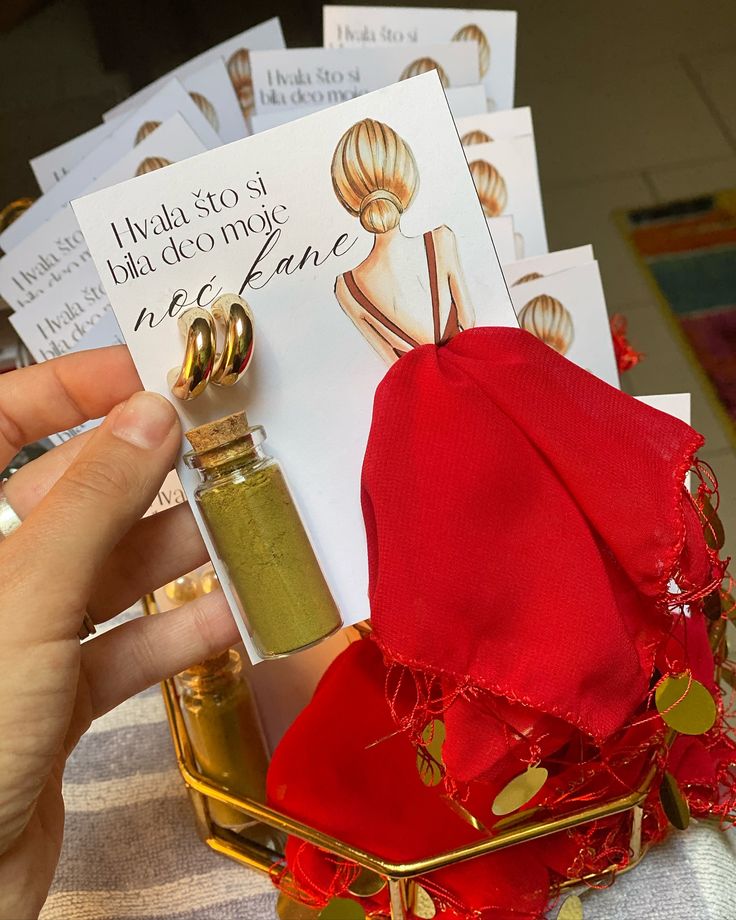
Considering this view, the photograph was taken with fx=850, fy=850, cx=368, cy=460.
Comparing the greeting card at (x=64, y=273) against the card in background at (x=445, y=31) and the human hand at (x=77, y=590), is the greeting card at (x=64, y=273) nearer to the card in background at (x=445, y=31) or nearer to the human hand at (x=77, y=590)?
the human hand at (x=77, y=590)

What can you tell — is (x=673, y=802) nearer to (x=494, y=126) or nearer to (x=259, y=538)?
(x=259, y=538)

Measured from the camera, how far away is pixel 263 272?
1.35 ft

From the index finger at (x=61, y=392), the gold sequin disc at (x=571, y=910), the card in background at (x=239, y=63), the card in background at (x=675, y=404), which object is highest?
the card in background at (x=239, y=63)

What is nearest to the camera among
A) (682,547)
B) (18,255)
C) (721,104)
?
(682,547)

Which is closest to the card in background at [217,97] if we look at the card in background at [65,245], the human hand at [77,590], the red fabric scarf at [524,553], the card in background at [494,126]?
the card in background at [65,245]

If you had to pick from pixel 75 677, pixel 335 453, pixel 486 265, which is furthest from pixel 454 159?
pixel 75 677

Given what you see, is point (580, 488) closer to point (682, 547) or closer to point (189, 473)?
point (682, 547)

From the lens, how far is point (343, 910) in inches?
16.5

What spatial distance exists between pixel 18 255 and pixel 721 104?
2.88 feet

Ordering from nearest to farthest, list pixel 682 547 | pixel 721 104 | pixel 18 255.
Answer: pixel 682 547 < pixel 18 255 < pixel 721 104

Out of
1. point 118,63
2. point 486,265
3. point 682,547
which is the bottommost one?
point 682,547

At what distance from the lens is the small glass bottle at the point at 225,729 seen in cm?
53

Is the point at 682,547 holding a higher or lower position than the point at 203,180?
lower

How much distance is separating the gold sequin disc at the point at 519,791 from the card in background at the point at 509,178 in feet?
1.19
